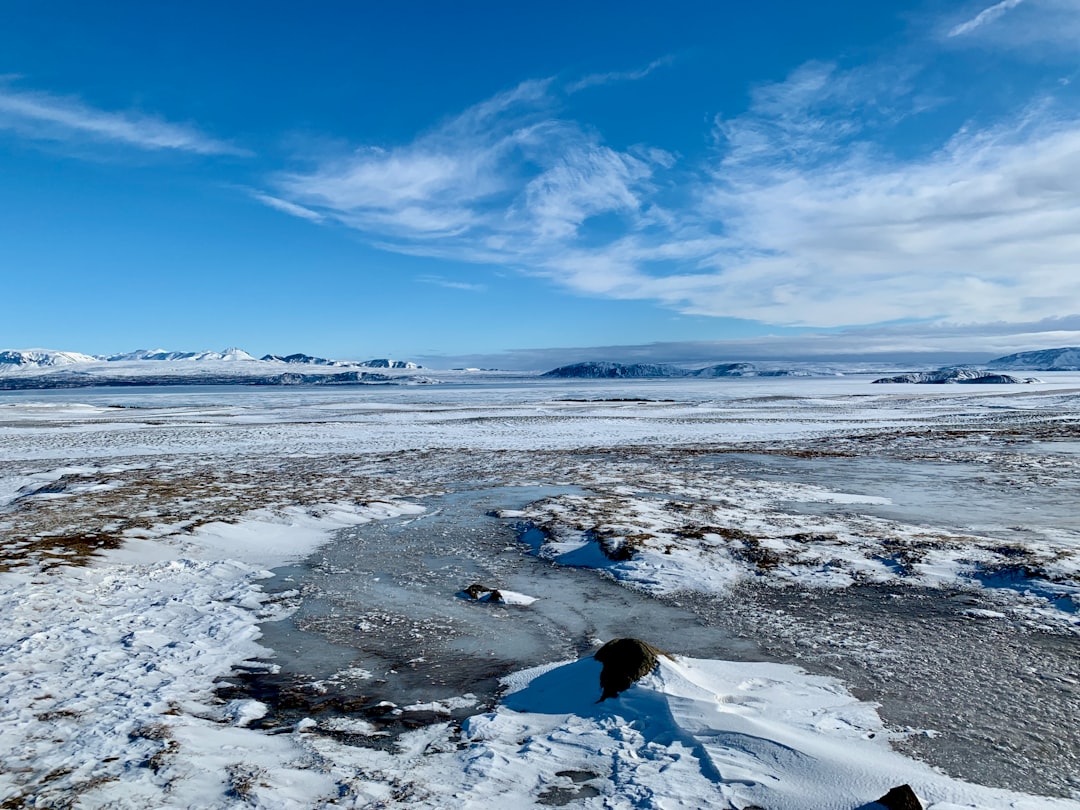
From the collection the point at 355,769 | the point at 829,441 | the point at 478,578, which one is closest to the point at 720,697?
the point at 355,769

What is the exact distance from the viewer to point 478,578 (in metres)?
9.73

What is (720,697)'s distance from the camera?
5.58 meters

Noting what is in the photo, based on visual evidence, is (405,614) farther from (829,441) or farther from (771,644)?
(829,441)

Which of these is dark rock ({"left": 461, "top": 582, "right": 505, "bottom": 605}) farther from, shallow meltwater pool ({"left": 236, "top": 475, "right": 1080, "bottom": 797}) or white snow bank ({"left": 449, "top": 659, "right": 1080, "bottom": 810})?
white snow bank ({"left": 449, "top": 659, "right": 1080, "bottom": 810})

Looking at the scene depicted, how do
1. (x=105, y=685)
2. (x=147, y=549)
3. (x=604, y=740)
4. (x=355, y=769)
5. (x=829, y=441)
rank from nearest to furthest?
(x=355, y=769)
(x=604, y=740)
(x=105, y=685)
(x=147, y=549)
(x=829, y=441)

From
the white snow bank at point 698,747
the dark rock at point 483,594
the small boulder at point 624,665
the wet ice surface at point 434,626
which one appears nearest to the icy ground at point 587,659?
the white snow bank at point 698,747

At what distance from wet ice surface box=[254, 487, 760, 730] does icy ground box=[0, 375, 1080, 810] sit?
274 mm

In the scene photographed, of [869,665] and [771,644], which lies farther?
[771,644]

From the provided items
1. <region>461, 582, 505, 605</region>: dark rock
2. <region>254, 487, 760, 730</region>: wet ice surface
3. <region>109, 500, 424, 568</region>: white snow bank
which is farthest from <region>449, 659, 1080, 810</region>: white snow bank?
<region>109, 500, 424, 568</region>: white snow bank

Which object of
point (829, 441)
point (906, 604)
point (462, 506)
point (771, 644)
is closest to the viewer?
point (771, 644)

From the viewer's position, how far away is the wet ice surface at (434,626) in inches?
243

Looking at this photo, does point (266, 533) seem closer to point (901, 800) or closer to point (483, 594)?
point (483, 594)

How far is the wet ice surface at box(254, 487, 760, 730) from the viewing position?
617cm

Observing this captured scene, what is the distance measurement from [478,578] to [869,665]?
17.1 feet
